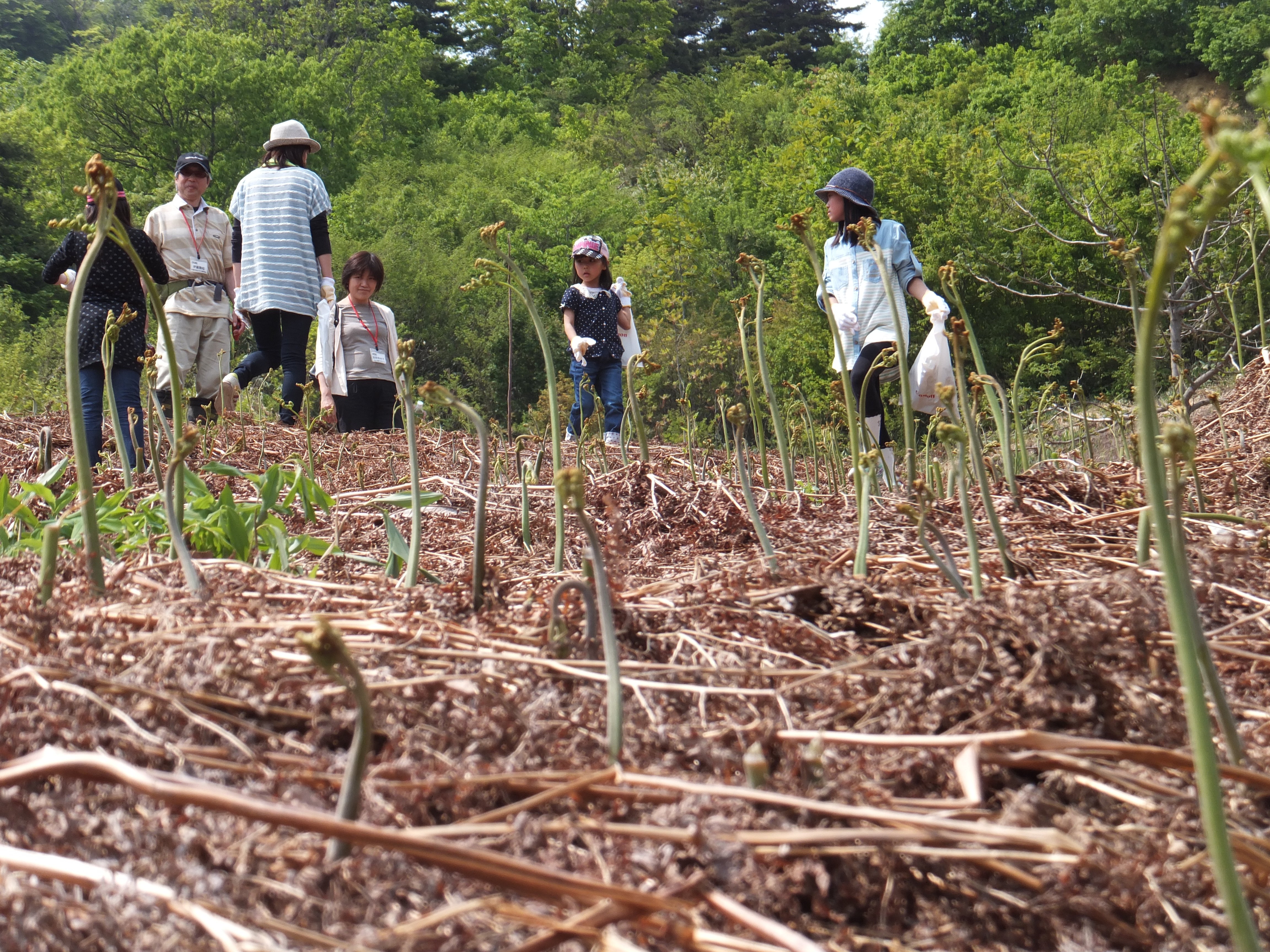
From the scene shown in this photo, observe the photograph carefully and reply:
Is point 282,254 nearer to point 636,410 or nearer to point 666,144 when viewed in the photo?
point 636,410

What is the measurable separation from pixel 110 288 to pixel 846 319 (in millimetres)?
3168

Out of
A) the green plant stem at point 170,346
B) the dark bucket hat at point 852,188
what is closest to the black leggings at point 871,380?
the dark bucket hat at point 852,188

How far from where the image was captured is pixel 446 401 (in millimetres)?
1672

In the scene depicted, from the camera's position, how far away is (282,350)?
604 centimetres

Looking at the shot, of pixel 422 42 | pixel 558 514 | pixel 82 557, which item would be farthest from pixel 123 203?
pixel 422 42

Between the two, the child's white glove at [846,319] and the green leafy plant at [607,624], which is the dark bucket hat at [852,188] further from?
the green leafy plant at [607,624]

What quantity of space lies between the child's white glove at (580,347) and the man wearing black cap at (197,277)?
72.0 inches

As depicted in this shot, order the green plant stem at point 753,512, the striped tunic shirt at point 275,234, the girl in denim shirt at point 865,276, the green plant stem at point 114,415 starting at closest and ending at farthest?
the green plant stem at point 753,512, the green plant stem at point 114,415, the girl in denim shirt at point 865,276, the striped tunic shirt at point 275,234

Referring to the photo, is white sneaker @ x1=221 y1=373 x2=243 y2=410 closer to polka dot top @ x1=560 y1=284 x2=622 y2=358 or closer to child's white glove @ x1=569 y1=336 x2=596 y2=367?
child's white glove @ x1=569 y1=336 x2=596 y2=367

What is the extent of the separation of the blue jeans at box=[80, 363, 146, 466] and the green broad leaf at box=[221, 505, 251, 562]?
2.47m

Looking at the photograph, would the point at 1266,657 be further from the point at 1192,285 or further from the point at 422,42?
the point at 422,42

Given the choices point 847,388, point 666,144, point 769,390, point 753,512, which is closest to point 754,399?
point 769,390

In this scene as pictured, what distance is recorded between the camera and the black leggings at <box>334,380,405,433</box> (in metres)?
6.11

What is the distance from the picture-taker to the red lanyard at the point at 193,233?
17.5 feet
